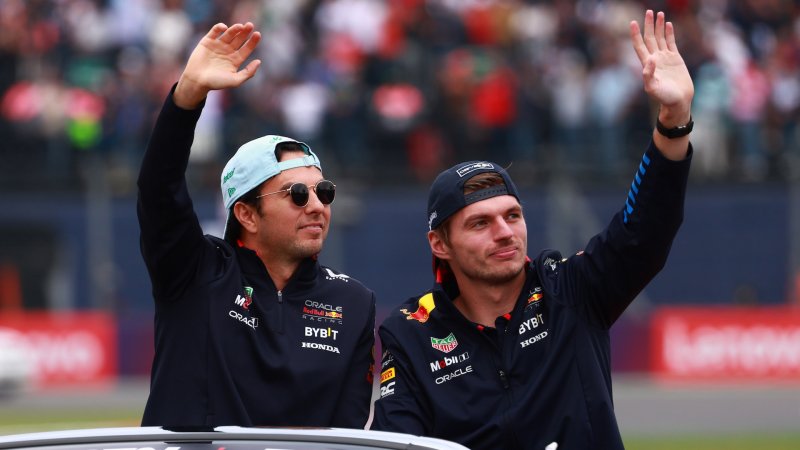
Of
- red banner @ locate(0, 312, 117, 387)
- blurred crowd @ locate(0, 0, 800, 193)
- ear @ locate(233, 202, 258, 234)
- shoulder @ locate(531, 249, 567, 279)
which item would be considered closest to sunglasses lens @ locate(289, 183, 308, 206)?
ear @ locate(233, 202, 258, 234)

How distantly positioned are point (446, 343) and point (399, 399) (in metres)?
0.24

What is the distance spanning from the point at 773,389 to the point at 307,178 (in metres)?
14.4

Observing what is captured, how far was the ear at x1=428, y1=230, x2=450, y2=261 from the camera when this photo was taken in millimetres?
5007

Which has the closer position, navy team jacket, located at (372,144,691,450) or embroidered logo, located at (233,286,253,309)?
navy team jacket, located at (372,144,691,450)

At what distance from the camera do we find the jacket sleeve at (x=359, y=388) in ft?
16.2

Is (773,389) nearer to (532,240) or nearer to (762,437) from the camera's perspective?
(532,240)

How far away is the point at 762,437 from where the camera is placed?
13984mm

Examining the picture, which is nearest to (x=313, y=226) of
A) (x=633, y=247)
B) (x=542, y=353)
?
(x=542, y=353)

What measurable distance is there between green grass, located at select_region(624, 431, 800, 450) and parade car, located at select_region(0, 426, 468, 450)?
9.50m

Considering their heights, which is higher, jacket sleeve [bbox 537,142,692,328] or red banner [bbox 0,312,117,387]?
red banner [bbox 0,312,117,387]

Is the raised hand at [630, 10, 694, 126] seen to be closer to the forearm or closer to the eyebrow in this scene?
the forearm

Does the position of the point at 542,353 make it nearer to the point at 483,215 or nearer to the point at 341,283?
the point at 483,215

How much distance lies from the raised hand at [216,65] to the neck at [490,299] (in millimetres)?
1021

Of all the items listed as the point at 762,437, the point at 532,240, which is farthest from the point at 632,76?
the point at 762,437
